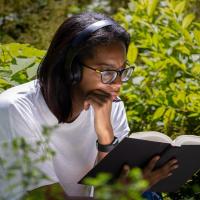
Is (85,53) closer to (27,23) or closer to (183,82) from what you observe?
(183,82)

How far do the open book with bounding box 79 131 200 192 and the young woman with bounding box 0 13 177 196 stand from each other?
4 centimetres

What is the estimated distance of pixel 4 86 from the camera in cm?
360

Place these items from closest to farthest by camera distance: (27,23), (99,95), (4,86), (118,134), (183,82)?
(99,95) → (118,134) → (4,86) → (183,82) → (27,23)

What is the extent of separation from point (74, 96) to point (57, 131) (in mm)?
157

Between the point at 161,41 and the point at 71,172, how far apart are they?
1.84m

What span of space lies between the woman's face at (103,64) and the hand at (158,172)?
31 cm

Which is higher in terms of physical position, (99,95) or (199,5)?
(99,95)

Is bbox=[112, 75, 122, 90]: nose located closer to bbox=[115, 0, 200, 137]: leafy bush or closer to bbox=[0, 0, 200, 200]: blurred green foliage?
bbox=[0, 0, 200, 200]: blurred green foliage

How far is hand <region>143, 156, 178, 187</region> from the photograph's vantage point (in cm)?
284

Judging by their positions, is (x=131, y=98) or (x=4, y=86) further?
(x=131, y=98)

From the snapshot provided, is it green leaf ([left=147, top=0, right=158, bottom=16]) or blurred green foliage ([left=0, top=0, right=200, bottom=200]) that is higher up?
green leaf ([left=147, top=0, right=158, bottom=16])

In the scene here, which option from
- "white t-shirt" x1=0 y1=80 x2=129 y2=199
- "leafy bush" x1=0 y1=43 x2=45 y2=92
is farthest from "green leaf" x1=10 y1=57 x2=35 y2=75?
"white t-shirt" x1=0 y1=80 x2=129 y2=199

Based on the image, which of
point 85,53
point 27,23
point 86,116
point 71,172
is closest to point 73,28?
point 85,53

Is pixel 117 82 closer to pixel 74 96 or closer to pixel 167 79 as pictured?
pixel 74 96
